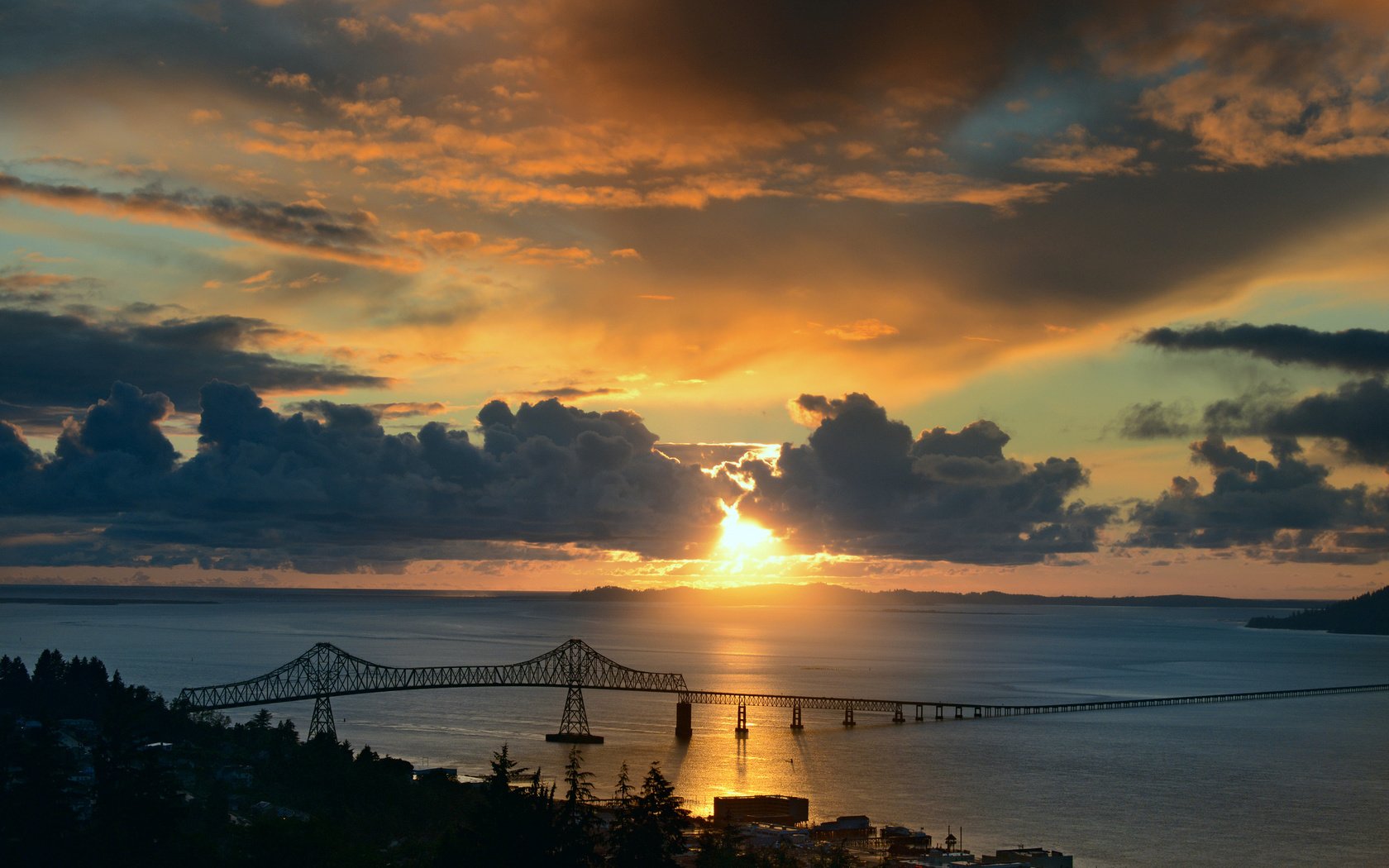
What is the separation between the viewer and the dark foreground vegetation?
46.2 metres

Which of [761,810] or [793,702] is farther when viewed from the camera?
[793,702]

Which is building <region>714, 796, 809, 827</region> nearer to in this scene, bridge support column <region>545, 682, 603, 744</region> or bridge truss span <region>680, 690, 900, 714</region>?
bridge support column <region>545, 682, 603, 744</region>

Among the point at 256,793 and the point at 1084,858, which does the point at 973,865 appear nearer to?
the point at 1084,858

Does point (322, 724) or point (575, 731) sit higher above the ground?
point (322, 724)

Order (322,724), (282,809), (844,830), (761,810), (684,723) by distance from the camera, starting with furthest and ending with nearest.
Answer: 1. (684,723)
2. (322,724)
3. (761,810)
4. (844,830)
5. (282,809)

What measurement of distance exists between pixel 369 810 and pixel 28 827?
37044mm

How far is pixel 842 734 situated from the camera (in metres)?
158

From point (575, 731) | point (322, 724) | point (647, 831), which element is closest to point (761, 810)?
point (647, 831)

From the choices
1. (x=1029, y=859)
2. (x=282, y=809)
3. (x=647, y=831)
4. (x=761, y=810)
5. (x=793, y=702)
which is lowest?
(x=793, y=702)

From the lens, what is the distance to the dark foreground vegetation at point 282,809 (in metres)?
46.2

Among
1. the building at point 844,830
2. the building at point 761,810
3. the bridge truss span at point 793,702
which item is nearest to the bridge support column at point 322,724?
the building at point 761,810

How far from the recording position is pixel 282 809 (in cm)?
8669

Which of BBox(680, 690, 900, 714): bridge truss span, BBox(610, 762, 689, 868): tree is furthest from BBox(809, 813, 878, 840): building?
BBox(680, 690, 900, 714): bridge truss span

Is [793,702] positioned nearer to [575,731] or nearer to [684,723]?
[684,723]
